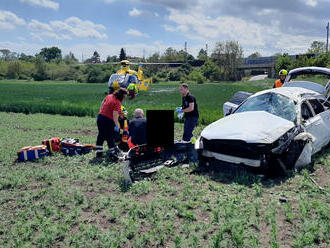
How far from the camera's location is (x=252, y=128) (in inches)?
249

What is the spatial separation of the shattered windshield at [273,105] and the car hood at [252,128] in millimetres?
259

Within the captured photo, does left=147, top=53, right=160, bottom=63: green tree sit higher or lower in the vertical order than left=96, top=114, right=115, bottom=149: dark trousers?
higher

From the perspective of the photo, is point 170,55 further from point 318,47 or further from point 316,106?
point 316,106

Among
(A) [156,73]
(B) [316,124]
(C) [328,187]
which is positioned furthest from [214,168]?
(A) [156,73]

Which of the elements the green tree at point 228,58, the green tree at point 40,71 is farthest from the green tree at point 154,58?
the green tree at point 40,71

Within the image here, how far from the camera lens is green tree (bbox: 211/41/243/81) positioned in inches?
3327

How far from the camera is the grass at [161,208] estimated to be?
13.2ft

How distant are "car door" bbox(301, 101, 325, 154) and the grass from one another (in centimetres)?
44

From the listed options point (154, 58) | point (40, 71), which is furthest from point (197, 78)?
point (40, 71)

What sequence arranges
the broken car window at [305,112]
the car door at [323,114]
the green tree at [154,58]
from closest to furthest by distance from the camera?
the broken car window at [305,112] → the car door at [323,114] → the green tree at [154,58]

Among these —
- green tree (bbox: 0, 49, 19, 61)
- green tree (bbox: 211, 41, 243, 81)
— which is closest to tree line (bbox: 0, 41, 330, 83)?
green tree (bbox: 211, 41, 243, 81)

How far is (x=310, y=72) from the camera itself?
9.86 m

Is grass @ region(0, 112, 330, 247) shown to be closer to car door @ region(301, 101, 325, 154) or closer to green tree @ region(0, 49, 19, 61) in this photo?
car door @ region(301, 101, 325, 154)

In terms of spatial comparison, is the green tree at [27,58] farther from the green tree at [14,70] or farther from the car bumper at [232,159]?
the car bumper at [232,159]
